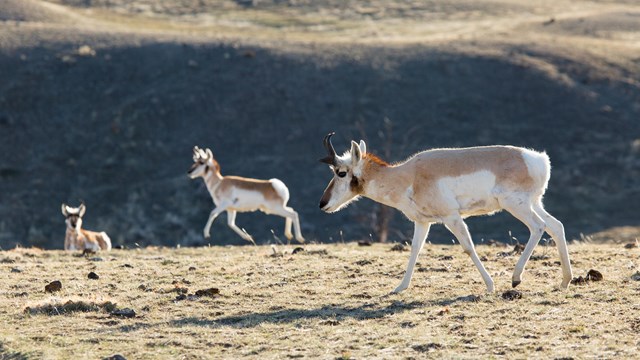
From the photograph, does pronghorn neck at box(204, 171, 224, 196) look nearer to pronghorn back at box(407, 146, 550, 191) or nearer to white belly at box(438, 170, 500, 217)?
pronghorn back at box(407, 146, 550, 191)

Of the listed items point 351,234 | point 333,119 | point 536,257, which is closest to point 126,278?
point 536,257

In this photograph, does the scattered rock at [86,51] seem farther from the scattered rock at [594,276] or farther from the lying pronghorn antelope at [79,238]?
the scattered rock at [594,276]

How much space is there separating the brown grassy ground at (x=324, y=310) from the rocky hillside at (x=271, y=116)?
85.1 ft

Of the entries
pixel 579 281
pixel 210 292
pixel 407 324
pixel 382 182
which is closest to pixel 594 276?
pixel 579 281

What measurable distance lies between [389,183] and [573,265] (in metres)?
3.60

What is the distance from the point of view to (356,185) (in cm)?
1473

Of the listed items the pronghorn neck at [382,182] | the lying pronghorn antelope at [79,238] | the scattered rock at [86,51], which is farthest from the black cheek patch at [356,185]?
the scattered rock at [86,51]

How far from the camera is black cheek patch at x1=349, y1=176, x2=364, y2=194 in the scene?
48.3 ft

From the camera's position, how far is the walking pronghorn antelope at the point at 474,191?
44.4 ft

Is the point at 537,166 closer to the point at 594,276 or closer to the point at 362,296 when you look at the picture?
the point at 594,276

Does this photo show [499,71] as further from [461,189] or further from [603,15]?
[461,189]

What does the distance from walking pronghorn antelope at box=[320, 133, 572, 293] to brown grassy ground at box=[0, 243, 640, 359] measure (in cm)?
66

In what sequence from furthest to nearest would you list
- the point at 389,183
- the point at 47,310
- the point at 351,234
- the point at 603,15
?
the point at 603,15 → the point at 351,234 → the point at 389,183 → the point at 47,310

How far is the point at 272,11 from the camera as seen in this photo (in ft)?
259
